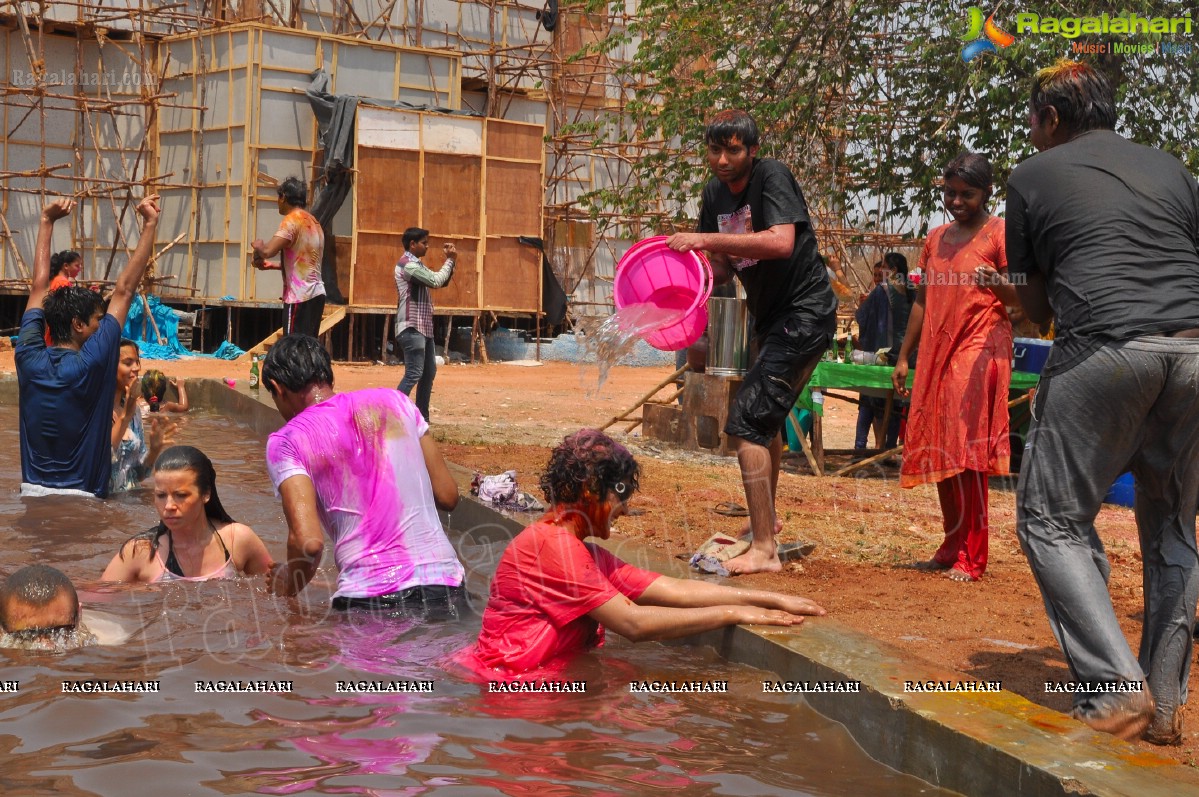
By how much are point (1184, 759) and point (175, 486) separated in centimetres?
369

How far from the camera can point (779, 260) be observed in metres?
5.43

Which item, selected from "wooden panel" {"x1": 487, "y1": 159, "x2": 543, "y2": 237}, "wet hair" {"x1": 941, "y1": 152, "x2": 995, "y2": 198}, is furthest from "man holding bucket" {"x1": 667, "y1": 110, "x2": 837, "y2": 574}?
"wooden panel" {"x1": 487, "y1": 159, "x2": 543, "y2": 237}

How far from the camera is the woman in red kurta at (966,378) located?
5539mm

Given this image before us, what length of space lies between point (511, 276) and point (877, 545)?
17555 millimetres

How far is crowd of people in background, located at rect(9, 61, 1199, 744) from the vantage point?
349 centimetres

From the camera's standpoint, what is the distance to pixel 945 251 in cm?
574

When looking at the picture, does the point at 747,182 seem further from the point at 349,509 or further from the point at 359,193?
the point at 359,193

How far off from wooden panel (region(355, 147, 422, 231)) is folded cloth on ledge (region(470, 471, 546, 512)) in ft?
51.3

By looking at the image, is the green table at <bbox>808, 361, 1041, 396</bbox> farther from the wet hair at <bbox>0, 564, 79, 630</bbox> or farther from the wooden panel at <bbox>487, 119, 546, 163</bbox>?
the wooden panel at <bbox>487, 119, 546, 163</bbox>

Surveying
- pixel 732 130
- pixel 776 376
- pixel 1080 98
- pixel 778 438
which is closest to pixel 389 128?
pixel 732 130

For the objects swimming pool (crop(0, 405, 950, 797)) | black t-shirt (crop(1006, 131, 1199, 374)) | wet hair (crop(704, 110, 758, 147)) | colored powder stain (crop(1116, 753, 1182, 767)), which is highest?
wet hair (crop(704, 110, 758, 147))

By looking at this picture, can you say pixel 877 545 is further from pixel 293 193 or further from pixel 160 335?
pixel 160 335

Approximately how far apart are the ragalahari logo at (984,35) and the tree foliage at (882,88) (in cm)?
10

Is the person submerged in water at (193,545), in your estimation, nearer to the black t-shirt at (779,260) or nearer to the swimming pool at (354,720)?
the swimming pool at (354,720)
